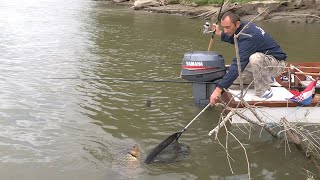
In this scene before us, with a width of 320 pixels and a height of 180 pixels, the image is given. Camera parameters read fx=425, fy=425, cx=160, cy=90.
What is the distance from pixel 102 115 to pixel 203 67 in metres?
2.26

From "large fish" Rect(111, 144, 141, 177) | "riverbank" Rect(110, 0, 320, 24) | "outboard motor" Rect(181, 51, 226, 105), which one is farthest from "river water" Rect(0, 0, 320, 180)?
"riverbank" Rect(110, 0, 320, 24)

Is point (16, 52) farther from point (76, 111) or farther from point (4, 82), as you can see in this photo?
point (76, 111)

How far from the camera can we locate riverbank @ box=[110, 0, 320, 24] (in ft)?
84.8

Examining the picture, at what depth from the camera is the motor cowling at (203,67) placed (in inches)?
292

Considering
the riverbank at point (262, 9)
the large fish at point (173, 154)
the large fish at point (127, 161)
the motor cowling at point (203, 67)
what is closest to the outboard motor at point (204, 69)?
the motor cowling at point (203, 67)

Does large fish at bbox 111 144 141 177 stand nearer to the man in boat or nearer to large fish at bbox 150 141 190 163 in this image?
large fish at bbox 150 141 190 163

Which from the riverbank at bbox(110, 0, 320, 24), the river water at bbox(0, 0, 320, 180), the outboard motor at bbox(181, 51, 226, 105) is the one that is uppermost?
the outboard motor at bbox(181, 51, 226, 105)

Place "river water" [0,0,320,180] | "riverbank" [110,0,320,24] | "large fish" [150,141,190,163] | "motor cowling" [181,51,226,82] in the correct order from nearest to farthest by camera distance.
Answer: "river water" [0,0,320,180] → "large fish" [150,141,190,163] → "motor cowling" [181,51,226,82] → "riverbank" [110,0,320,24]

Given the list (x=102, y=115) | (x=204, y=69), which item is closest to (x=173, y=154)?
(x=204, y=69)

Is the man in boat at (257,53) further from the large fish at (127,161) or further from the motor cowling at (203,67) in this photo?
the large fish at (127,161)

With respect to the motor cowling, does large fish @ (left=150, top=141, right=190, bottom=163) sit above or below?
below

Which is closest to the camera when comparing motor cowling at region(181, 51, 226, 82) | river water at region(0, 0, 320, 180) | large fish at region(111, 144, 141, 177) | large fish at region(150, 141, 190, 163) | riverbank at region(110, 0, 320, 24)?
large fish at region(111, 144, 141, 177)

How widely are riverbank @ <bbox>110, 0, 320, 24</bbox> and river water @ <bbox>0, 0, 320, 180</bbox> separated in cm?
957

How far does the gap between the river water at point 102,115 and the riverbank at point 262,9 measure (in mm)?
9566
